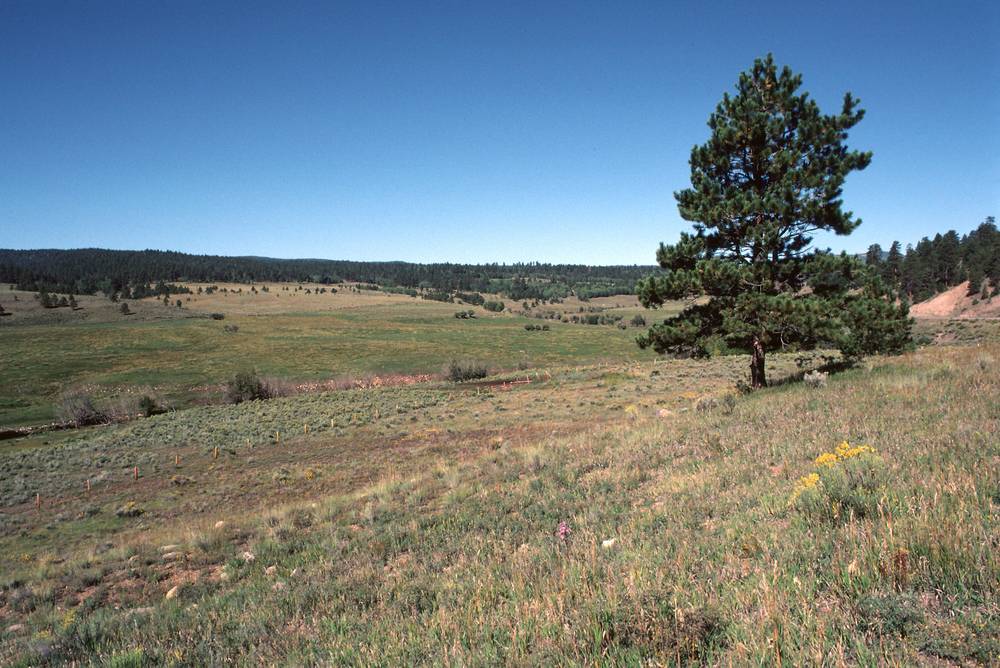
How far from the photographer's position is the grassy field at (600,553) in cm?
347

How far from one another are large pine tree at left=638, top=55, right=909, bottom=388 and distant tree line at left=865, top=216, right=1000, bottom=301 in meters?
86.4

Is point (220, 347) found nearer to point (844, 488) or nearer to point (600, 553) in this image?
point (600, 553)

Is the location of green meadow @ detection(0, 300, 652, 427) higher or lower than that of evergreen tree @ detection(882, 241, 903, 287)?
lower

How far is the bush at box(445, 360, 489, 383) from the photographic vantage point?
5641 cm

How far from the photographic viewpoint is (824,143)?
16.2 m

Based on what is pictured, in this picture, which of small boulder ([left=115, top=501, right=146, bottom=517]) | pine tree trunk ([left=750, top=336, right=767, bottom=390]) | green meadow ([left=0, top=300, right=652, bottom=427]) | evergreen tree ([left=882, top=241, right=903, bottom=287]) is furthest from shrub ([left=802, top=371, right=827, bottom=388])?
evergreen tree ([left=882, top=241, right=903, bottom=287])

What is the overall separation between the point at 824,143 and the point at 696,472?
1384 centimetres

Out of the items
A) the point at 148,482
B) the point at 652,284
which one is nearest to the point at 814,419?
the point at 652,284

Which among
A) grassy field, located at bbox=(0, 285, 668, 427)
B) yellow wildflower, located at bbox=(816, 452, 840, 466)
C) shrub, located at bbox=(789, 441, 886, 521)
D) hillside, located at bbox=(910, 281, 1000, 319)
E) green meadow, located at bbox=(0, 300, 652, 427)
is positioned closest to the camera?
shrub, located at bbox=(789, 441, 886, 521)

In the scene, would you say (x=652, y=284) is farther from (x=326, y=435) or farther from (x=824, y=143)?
(x=326, y=435)

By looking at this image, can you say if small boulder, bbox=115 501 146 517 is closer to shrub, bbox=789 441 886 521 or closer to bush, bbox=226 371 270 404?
shrub, bbox=789 441 886 521

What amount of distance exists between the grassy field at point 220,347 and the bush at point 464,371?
12.3m

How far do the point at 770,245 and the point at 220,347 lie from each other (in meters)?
88.4

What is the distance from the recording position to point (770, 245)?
54.5 feet
